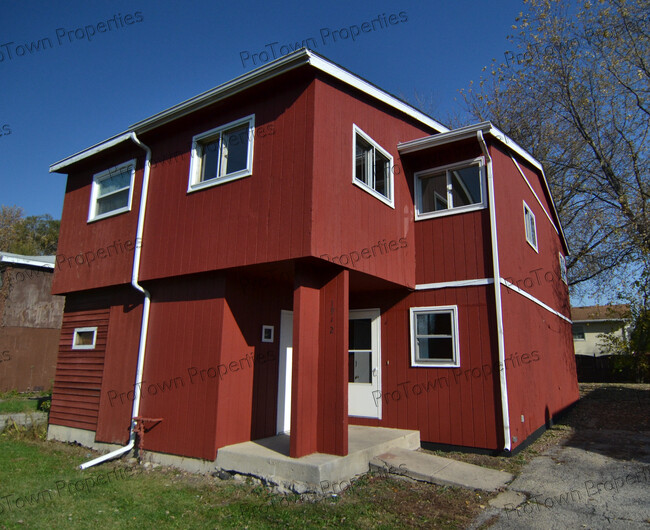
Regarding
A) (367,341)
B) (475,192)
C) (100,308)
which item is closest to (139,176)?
(100,308)

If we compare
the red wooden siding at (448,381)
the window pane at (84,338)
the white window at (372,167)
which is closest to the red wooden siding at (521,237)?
the red wooden siding at (448,381)

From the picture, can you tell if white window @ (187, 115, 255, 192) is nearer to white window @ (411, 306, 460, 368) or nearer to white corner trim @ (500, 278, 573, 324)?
white window @ (411, 306, 460, 368)

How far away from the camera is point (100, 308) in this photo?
361 inches

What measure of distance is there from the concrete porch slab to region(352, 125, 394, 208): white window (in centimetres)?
401

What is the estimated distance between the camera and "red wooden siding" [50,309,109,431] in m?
8.74

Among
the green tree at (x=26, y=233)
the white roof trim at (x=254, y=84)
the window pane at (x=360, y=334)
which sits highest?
the green tree at (x=26, y=233)

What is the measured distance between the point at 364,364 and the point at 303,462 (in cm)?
335

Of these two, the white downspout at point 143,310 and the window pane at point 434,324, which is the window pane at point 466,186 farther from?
the white downspout at point 143,310

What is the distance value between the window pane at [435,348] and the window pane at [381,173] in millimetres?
2801

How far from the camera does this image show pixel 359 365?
887 centimetres

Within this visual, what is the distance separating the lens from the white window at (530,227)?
1020cm

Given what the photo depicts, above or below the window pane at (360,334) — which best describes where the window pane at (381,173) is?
above
